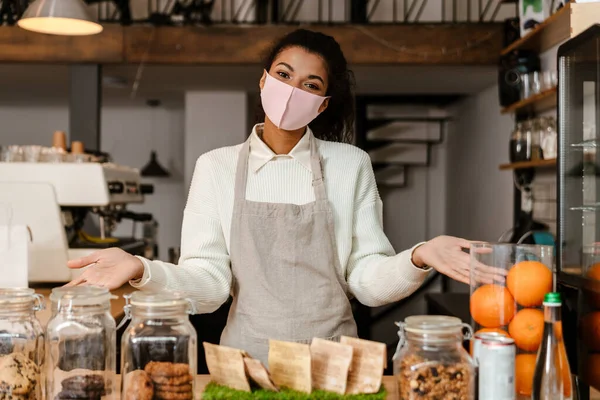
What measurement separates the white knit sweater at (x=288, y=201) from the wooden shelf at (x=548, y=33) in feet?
6.85

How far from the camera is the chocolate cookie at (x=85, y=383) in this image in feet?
3.77

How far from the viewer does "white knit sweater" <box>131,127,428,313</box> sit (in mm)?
1673

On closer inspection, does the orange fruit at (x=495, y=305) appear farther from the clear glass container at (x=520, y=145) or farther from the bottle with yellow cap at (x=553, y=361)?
the clear glass container at (x=520, y=145)

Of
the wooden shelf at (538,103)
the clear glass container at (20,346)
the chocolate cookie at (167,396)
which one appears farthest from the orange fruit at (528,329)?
the wooden shelf at (538,103)

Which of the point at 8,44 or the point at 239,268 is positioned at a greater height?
the point at 8,44

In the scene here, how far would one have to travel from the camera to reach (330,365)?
116 cm

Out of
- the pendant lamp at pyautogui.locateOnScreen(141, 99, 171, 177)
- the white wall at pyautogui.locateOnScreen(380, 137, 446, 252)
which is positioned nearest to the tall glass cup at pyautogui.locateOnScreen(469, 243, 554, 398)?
the white wall at pyautogui.locateOnScreen(380, 137, 446, 252)

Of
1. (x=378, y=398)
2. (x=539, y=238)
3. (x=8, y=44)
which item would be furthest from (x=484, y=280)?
(x=8, y=44)

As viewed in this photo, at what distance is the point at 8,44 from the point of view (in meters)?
5.26

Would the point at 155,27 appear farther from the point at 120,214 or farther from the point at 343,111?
the point at 343,111

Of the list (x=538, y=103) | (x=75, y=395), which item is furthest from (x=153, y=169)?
(x=75, y=395)

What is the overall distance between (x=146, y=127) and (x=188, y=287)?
283 inches

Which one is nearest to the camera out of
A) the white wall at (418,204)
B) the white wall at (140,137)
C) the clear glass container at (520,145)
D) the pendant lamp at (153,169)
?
the clear glass container at (520,145)

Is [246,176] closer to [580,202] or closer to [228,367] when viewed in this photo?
[228,367]
